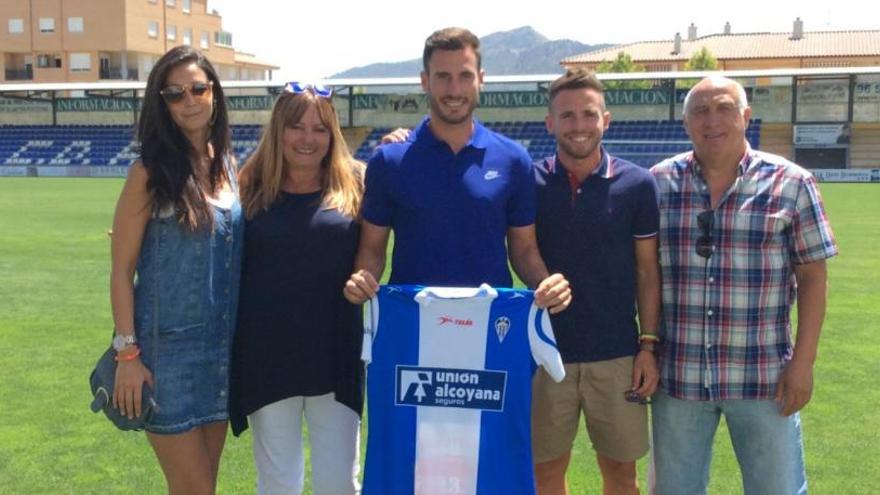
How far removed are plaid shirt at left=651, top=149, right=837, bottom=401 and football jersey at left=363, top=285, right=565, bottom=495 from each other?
609 mm

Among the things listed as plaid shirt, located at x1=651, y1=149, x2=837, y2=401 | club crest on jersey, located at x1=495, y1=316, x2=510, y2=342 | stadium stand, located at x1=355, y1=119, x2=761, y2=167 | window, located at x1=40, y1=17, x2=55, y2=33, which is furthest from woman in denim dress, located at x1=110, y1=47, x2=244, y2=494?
window, located at x1=40, y1=17, x2=55, y2=33

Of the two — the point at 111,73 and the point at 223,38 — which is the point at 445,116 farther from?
the point at 223,38

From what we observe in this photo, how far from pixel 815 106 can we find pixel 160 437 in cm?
4163

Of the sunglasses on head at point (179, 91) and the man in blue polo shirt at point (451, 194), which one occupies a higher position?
the sunglasses on head at point (179, 91)

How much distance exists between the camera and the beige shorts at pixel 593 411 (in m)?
3.63

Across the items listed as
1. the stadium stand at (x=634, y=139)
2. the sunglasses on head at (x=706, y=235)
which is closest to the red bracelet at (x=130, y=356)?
the sunglasses on head at (x=706, y=235)

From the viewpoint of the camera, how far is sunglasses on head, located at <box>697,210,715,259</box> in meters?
Answer: 3.40

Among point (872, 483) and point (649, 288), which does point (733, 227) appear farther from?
point (872, 483)

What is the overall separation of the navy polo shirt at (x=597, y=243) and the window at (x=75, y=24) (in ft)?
239

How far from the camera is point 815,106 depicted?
1572 inches

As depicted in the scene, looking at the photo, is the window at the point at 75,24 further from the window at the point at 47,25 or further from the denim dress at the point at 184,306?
the denim dress at the point at 184,306

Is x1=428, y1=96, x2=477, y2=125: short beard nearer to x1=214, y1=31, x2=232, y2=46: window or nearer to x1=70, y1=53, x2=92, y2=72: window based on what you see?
x1=70, y1=53, x2=92, y2=72: window

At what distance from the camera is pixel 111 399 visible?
10.8 feet

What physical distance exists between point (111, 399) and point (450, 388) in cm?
130
